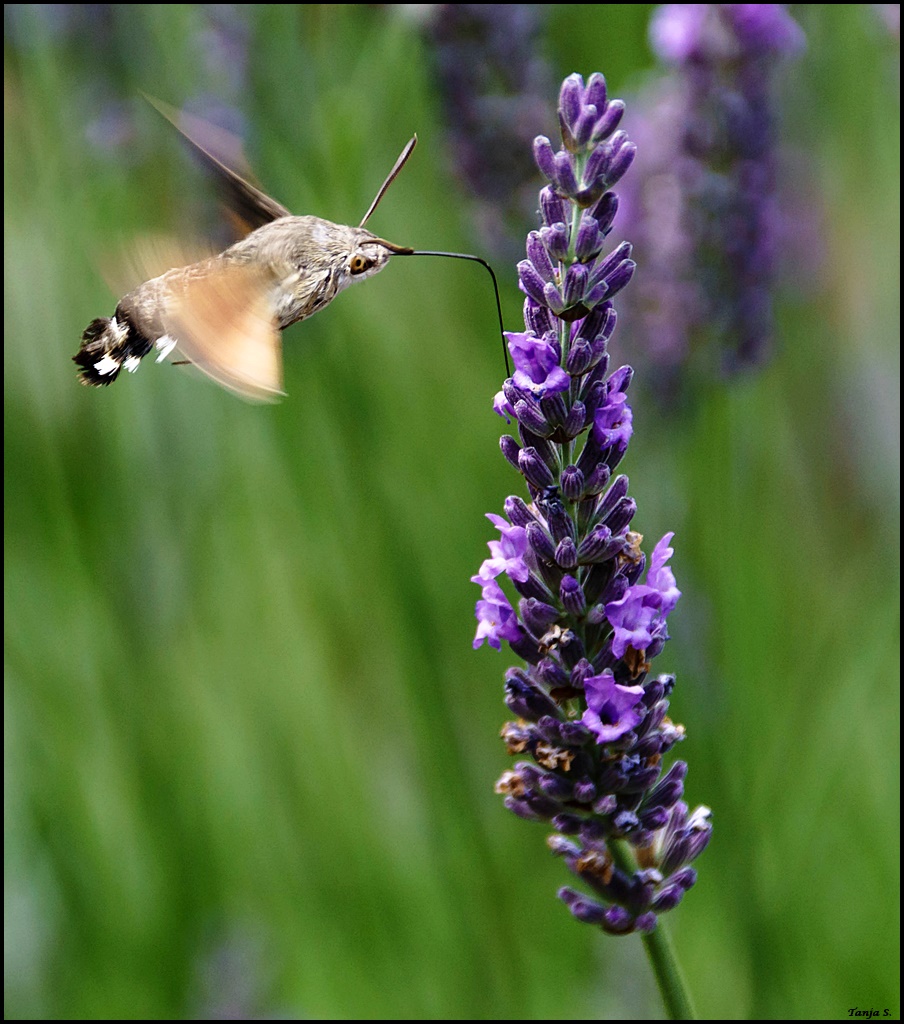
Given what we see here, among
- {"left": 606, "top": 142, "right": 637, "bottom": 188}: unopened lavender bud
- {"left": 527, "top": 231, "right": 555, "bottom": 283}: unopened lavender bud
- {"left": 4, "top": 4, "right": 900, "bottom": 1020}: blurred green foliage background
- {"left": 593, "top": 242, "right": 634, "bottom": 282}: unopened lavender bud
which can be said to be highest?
{"left": 606, "top": 142, "right": 637, "bottom": 188}: unopened lavender bud

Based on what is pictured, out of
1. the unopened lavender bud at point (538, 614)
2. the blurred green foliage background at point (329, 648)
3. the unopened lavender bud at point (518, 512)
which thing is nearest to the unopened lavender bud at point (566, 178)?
the unopened lavender bud at point (518, 512)

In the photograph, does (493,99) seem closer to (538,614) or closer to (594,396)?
(594,396)

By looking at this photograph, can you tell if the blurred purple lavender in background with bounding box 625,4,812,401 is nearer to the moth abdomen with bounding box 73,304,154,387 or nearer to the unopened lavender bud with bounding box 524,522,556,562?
the moth abdomen with bounding box 73,304,154,387

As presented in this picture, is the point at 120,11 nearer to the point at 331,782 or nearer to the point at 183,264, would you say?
the point at 183,264

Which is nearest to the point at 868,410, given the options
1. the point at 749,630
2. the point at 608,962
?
the point at 749,630

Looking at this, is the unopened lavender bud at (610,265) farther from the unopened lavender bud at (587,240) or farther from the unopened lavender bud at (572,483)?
the unopened lavender bud at (572,483)

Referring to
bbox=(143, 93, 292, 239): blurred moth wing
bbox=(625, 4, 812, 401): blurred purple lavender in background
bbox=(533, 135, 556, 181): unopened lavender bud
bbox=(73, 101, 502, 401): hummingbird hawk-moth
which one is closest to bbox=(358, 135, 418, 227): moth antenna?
bbox=(73, 101, 502, 401): hummingbird hawk-moth
